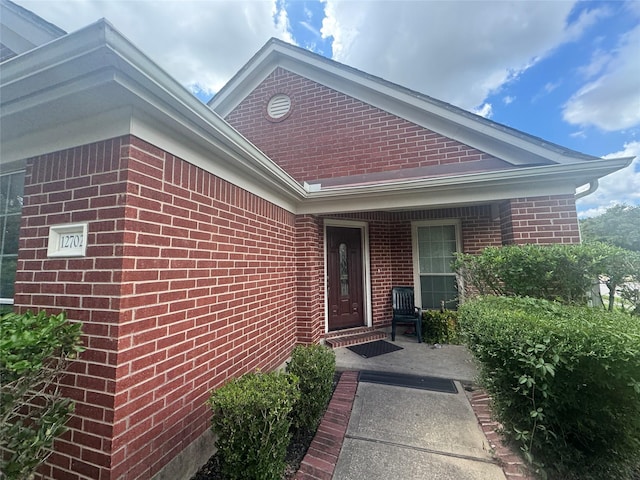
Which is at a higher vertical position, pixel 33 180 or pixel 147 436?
pixel 33 180

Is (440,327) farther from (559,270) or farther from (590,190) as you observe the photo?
(590,190)

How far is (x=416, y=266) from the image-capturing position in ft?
20.5

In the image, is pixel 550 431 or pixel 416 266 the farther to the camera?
pixel 416 266

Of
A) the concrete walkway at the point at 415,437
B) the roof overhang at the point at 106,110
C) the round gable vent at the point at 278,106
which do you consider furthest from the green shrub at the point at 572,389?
the round gable vent at the point at 278,106

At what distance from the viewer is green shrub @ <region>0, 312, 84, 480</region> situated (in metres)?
1.35

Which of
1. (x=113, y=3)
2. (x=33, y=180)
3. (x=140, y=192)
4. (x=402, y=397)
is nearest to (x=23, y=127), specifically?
(x=33, y=180)

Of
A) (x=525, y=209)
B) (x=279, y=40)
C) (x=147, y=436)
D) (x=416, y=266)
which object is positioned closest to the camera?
(x=147, y=436)

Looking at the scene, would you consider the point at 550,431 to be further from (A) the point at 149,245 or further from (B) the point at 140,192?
(B) the point at 140,192

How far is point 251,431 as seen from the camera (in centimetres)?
189

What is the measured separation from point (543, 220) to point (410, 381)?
2.98 m

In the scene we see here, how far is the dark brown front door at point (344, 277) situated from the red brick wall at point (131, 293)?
326 cm

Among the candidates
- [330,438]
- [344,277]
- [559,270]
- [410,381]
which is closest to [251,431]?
[330,438]

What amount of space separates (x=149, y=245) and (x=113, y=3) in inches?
90.5

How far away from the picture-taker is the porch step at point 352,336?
16.6ft
